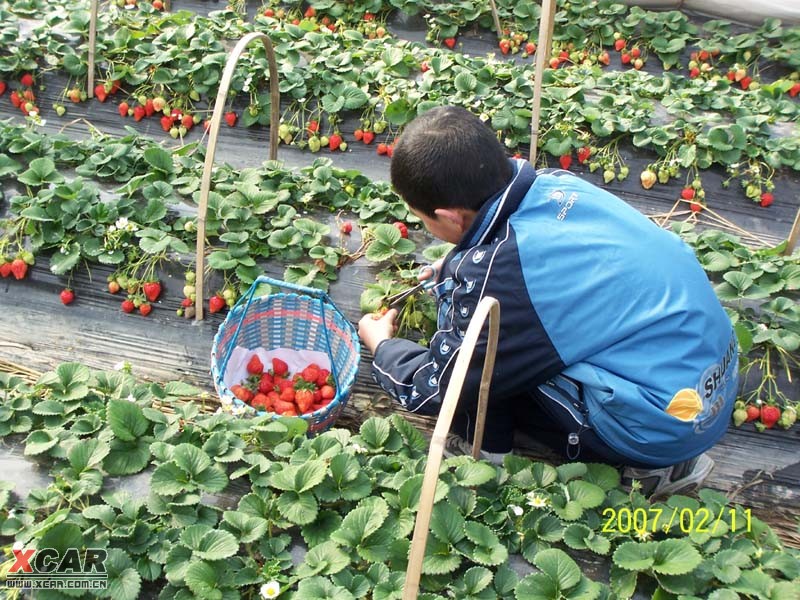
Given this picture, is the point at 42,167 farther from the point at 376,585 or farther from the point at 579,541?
the point at 579,541

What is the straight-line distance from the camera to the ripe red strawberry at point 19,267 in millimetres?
3260

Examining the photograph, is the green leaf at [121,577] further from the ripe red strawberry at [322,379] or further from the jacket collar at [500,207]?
the jacket collar at [500,207]

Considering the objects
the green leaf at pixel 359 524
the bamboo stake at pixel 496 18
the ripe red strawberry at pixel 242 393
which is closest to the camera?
the green leaf at pixel 359 524

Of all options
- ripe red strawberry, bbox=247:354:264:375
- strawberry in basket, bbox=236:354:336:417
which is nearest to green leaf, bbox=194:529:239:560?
strawberry in basket, bbox=236:354:336:417

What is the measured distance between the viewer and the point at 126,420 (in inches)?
89.7

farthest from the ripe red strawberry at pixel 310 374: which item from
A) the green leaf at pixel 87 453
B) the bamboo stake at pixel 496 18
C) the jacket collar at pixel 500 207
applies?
the bamboo stake at pixel 496 18

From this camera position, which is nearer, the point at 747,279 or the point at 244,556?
the point at 244,556

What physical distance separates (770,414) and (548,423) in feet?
3.17

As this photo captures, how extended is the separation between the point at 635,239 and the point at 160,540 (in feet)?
5.19

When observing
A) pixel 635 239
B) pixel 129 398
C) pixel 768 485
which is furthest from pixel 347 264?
pixel 768 485

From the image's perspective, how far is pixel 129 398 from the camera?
2.43 metres

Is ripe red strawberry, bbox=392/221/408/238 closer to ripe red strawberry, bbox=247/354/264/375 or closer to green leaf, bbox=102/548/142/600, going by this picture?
ripe red strawberry, bbox=247/354/264/375

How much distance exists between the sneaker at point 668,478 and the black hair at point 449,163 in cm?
109

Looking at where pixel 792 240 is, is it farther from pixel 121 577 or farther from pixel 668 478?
pixel 121 577
